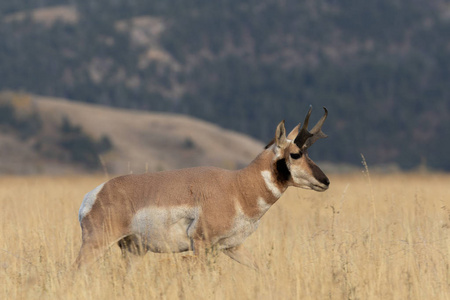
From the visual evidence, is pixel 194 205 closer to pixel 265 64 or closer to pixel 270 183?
pixel 270 183

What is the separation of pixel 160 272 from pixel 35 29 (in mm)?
116592

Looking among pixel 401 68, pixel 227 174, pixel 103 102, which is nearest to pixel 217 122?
pixel 103 102

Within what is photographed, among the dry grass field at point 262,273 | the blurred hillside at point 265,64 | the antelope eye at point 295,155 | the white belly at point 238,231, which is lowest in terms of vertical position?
the dry grass field at point 262,273

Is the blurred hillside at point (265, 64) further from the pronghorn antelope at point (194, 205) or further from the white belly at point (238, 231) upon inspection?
the white belly at point (238, 231)

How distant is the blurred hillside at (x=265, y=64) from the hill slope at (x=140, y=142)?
69.8ft

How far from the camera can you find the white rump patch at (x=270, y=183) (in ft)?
27.3

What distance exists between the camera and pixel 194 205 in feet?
26.5

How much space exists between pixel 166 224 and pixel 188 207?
0.28 meters

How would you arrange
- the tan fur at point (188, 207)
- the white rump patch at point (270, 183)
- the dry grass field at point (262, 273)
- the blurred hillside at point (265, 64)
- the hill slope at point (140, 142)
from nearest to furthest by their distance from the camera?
the dry grass field at point (262, 273)
the tan fur at point (188, 207)
the white rump patch at point (270, 183)
the hill slope at point (140, 142)
the blurred hillside at point (265, 64)

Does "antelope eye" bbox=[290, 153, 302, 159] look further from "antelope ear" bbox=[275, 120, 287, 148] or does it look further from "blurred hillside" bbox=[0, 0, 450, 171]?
"blurred hillside" bbox=[0, 0, 450, 171]

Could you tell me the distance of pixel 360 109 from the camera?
100 m

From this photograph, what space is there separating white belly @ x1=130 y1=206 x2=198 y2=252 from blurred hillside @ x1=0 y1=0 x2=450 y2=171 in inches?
3270

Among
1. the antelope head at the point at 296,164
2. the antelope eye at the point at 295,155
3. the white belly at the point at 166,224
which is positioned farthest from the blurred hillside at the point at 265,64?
the white belly at the point at 166,224

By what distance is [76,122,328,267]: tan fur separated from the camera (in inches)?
316
